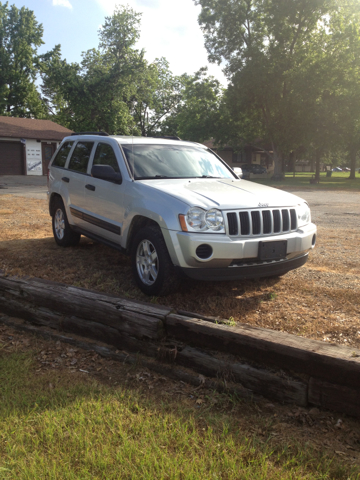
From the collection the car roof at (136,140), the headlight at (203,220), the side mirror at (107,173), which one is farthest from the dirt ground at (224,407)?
the car roof at (136,140)

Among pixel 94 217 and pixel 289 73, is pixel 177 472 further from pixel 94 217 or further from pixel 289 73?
pixel 289 73

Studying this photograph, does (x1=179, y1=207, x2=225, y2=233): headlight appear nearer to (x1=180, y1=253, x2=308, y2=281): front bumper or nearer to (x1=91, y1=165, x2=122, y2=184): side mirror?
(x1=180, y1=253, x2=308, y2=281): front bumper

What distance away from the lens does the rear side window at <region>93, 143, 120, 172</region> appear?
5.95 m

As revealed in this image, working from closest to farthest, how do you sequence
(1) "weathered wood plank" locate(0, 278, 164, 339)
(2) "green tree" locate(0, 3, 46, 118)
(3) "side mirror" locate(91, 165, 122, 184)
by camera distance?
(1) "weathered wood plank" locate(0, 278, 164, 339)
(3) "side mirror" locate(91, 165, 122, 184)
(2) "green tree" locate(0, 3, 46, 118)

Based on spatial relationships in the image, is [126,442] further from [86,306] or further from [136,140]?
[136,140]

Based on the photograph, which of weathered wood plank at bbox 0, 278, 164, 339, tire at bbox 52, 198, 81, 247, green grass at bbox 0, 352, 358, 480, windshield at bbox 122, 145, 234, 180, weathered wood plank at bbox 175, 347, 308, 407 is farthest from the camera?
tire at bbox 52, 198, 81, 247

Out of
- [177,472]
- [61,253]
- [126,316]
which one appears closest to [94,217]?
[61,253]

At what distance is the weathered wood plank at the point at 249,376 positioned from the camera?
308 centimetres

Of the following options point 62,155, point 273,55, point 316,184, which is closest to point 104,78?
point 273,55

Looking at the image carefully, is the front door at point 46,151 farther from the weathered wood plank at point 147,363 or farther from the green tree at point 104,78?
the weathered wood plank at point 147,363

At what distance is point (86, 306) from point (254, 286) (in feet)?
7.08

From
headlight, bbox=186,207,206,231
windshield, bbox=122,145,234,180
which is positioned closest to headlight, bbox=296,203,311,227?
headlight, bbox=186,207,206,231

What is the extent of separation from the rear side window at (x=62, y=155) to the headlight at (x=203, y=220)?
374cm

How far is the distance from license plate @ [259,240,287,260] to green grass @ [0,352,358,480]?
174 centimetres
